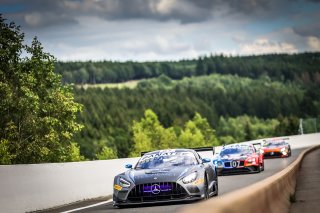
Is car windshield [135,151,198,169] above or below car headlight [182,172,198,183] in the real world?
above

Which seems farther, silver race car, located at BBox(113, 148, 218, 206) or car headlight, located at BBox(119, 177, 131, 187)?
car headlight, located at BBox(119, 177, 131, 187)

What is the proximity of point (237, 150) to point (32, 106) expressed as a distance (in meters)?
14.3

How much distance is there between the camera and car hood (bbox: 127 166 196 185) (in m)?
13.5

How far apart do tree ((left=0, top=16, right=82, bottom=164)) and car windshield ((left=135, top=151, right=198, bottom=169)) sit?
2234 centimetres

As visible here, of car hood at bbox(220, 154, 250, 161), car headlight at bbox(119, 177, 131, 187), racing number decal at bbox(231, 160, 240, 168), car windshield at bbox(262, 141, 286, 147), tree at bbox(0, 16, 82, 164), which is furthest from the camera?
car windshield at bbox(262, 141, 286, 147)

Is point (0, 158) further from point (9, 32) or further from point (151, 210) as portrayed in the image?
point (151, 210)

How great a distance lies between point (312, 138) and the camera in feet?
251

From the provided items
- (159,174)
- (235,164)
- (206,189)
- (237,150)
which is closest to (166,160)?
(159,174)

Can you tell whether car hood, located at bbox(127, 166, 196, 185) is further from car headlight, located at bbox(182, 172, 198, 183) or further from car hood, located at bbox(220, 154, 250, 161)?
car hood, located at bbox(220, 154, 250, 161)

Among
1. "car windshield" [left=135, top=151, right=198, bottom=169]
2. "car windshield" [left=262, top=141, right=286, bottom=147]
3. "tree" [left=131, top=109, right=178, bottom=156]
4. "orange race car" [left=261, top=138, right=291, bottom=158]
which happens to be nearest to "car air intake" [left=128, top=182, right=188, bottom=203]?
"car windshield" [left=135, top=151, right=198, bottom=169]

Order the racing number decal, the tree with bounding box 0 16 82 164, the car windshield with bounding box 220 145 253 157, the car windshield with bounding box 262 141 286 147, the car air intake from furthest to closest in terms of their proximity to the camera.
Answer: the car windshield with bounding box 262 141 286 147 → the tree with bounding box 0 16 82 164 → the car windshield with bounding box 220 145 253 157 → the racing number decal → the car air intake

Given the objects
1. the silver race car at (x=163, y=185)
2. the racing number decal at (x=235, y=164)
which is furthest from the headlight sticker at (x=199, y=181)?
the racing number decal at (x=235, y=164)

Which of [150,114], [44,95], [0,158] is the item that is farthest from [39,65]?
[150,114]

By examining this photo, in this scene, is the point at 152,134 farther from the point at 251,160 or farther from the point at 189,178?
the point at 189,178
